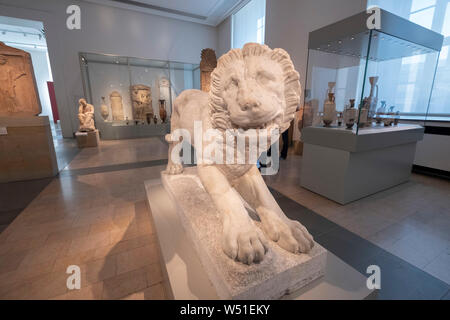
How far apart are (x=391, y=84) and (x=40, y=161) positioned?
5723mm

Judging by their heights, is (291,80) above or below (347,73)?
below

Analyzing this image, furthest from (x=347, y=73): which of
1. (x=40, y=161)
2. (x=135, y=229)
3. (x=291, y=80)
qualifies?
(x=40, y=161)

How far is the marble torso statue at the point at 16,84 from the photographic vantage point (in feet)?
10.8

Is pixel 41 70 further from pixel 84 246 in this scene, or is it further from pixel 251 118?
pixel 251 118

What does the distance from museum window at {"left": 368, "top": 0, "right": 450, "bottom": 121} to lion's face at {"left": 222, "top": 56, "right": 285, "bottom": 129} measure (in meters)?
3.62

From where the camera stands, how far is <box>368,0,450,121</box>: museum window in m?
3.33

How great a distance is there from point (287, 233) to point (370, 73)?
2875 millimetres

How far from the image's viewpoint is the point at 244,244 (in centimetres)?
92

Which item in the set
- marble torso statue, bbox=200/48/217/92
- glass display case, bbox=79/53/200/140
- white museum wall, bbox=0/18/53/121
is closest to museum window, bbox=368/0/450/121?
marble torso statue, bbox=200/48/217/92

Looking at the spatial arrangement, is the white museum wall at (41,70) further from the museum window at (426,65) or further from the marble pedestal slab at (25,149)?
the museum window at (426,65)

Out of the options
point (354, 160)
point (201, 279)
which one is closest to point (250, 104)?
point (201, 279)

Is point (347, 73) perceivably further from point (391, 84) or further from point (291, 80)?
point (291, 80)

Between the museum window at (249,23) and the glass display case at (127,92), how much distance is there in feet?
8.00

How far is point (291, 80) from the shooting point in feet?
3.36
